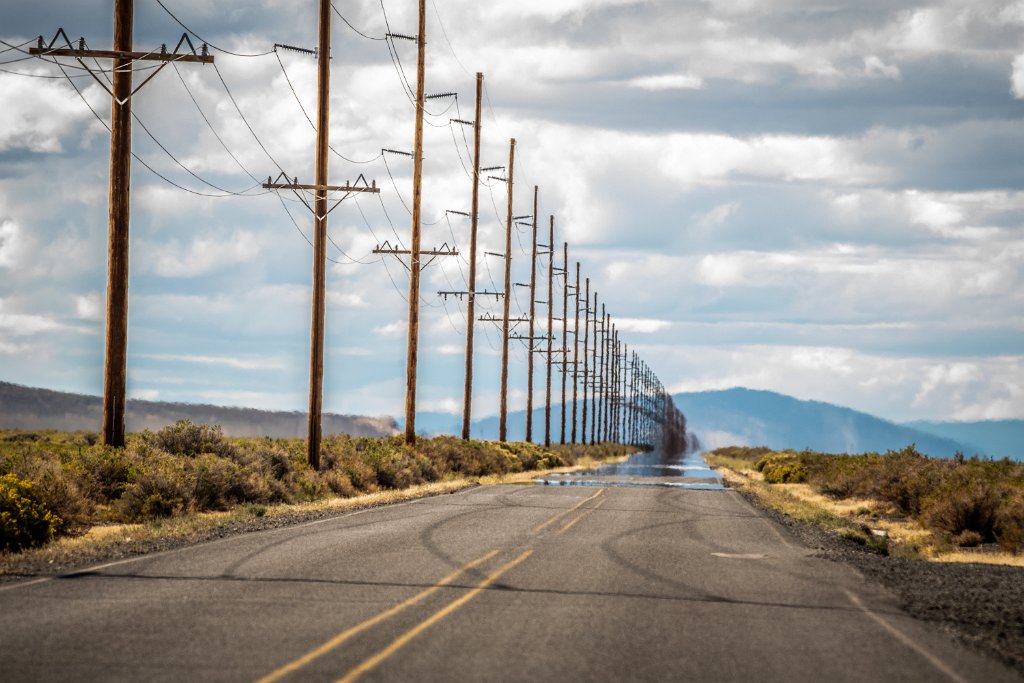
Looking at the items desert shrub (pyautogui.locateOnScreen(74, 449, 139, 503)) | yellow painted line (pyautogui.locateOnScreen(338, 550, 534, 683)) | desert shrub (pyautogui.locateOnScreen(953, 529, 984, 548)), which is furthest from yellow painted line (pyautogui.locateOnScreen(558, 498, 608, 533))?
desert shrub (pyautogui.locateOnScreen(74, 449, 139, 503))

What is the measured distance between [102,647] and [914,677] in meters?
6.49

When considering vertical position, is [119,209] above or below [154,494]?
above

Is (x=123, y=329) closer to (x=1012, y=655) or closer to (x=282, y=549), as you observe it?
(x=282, y=549)

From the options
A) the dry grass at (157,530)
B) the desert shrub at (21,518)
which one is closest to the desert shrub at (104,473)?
the dry grass at (157,530)

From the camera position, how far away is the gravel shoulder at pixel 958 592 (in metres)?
10.8

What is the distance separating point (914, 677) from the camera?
873 centimetres

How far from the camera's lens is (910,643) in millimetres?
10188

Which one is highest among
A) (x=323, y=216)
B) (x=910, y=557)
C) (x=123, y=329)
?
(x=323, y=216)

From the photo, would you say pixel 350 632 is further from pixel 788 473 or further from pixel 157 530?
pixel 788 473

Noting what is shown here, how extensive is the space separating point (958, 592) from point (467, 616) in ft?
22.3

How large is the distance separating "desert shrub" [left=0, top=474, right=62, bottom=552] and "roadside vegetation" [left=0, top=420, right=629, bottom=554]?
0.06 feet

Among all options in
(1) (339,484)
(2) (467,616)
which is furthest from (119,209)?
(2) (467,616)

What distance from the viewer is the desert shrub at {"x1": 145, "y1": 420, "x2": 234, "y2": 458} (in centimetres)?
2800

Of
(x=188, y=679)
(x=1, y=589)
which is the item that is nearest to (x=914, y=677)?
(x=188, y=679)
